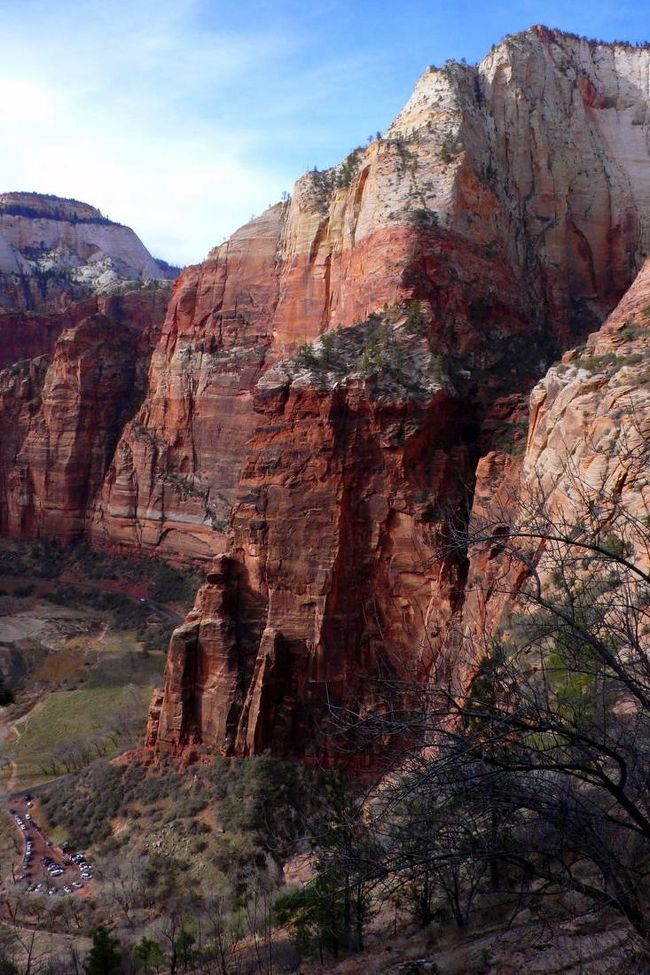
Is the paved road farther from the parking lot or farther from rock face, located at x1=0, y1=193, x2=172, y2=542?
the parking lot

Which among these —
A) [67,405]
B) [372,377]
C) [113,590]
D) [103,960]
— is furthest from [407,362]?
[67,405]

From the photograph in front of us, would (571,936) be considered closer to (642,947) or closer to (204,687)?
(642,947)

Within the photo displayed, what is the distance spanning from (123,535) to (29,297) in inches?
2305

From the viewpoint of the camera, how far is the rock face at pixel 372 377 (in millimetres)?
20719

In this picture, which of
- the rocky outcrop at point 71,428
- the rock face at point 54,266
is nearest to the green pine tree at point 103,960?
the rocky outcrop at point 71,428

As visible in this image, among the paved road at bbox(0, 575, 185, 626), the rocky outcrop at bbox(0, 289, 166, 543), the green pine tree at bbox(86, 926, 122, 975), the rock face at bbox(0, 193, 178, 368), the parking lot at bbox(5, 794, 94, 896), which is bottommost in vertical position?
the parking lot at bbox(5, 794, 94, 896)

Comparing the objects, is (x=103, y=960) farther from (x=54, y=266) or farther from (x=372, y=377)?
(x=54, y=266)

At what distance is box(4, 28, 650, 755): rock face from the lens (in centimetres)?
2072

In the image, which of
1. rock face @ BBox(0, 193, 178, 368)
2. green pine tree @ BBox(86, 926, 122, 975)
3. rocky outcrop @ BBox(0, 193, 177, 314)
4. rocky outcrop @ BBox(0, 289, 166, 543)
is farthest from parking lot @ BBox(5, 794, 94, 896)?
rocky outcrop @ BBox(0, 193, 177, 314)

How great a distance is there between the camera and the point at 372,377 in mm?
21375

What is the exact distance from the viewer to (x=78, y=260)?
10938 cm

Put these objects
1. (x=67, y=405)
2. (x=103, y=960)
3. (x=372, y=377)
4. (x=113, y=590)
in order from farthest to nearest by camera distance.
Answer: (x=67, y=405) → (x=113, y=590) → (x=372, y=377) → (x=103, y=960)

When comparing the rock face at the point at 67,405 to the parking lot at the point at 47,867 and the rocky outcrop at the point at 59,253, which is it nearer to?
the rocky outcrop at the point at 59,253

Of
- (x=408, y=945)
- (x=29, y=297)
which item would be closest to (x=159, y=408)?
(x=408, y=945)
